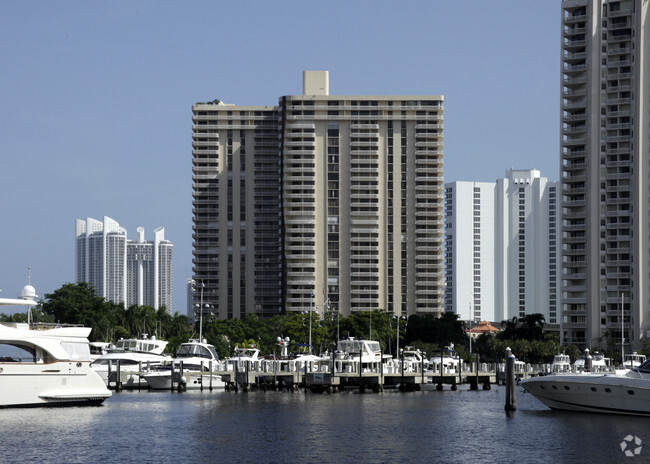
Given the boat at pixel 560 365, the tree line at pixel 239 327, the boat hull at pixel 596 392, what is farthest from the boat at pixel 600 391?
the tree line at pixel 239 327

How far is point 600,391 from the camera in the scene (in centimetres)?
6638

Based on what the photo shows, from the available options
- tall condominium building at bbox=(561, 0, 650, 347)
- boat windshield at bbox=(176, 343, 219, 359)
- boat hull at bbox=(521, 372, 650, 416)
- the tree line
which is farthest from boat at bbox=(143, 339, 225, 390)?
tall condominium building at bbox=(561, 0, 650, 347)

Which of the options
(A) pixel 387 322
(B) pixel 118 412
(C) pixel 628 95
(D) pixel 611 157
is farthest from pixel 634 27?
(B) pixel 118 412

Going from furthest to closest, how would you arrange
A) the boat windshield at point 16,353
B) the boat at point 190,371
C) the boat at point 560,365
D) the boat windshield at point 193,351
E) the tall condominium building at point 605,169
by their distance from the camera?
the tall condominium building at point 605,169, the boat at point 560,365, the boat windshield at point 193,351, the boat at point 190,371, the boat windshield at point 16,353

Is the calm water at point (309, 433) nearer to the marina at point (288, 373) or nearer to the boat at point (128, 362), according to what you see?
the marina at point (288, 373)

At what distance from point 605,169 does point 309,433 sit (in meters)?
117

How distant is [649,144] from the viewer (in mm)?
161750

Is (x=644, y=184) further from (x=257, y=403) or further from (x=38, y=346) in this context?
(x=38, y=346)

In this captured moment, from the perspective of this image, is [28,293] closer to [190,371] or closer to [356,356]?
[190,371]

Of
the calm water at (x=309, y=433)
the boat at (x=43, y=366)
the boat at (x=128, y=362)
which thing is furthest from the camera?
the boat at (x=128, y=362)

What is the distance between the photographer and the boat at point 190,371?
98.8 m

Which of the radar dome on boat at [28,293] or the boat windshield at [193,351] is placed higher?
the radar dome on boat at [28,293]

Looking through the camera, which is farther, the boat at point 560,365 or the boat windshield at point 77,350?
the boat at point 560,365

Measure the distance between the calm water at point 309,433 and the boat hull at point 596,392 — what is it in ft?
2.98
